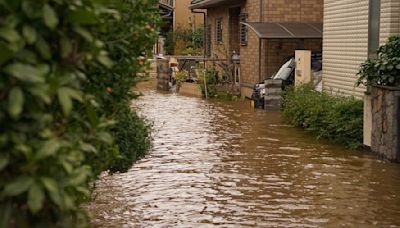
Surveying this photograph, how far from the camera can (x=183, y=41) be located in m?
44.4

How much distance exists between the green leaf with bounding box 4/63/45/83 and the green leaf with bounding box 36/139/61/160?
9.3 inches

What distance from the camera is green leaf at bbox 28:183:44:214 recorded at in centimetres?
245

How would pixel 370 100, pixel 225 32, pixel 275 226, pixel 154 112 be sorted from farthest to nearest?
1. pixel 225 32
2. pixel 154 112
3. pixel 370 100
4. pixel 275 226

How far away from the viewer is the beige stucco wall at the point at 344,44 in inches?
579

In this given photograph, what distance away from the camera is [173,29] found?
46.6 meters

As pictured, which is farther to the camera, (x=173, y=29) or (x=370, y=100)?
(x=173, y=29)

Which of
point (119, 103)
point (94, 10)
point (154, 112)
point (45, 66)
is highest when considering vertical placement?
point (94, 10)

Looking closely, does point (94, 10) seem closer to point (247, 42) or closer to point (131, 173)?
point (131, 173)

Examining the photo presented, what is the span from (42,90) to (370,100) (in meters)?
10.6

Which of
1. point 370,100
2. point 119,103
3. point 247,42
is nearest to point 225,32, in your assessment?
point 247,42

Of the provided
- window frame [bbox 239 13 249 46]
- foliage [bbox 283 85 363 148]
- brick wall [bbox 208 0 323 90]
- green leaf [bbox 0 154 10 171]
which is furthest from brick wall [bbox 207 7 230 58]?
green leaf [bbox 0 154 10 171]

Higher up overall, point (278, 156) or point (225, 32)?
point (225, 32)

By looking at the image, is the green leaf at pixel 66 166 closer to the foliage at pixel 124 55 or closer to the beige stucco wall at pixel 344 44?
the foliage at pixel 124 55

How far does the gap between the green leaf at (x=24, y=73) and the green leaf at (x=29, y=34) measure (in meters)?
0.10
